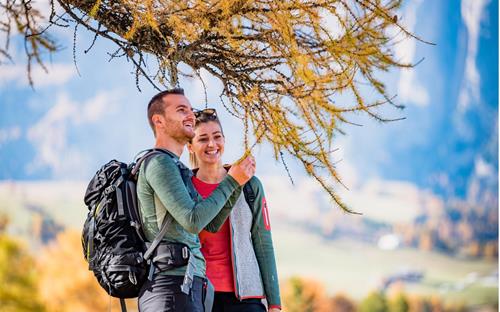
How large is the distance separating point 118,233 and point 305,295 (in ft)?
115

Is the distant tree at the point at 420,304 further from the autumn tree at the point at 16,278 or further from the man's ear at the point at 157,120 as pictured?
the man's ear at the point at 157,120

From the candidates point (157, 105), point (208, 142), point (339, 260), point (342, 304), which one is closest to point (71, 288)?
point (342, 304)

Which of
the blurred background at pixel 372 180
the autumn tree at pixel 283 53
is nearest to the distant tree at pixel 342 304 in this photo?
the blurred background at pixel 372 180

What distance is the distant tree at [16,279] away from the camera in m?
26.0

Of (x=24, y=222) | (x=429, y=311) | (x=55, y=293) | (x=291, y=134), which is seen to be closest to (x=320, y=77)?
(x=291, y=134)

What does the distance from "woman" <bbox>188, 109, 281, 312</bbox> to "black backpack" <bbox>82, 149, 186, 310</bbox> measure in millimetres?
510

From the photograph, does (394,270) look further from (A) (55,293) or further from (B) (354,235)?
(A) (55,293)

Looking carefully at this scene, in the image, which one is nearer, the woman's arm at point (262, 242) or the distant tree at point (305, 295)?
the woman's arm at point (262, 242)

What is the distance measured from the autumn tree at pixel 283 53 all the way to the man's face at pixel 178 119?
17 cm

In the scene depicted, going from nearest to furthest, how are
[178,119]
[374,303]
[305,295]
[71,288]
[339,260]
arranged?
[178,119] < [71,288] < [305,295] < [374,303] < [339,260]

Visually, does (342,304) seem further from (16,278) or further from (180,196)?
(180,196)

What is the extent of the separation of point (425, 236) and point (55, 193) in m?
17.9

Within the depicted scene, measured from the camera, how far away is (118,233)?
237cm

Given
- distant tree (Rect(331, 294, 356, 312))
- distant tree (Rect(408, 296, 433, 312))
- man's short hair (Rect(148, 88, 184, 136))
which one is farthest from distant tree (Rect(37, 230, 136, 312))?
man's short hair (Rect(148, 88, 184, 136))
